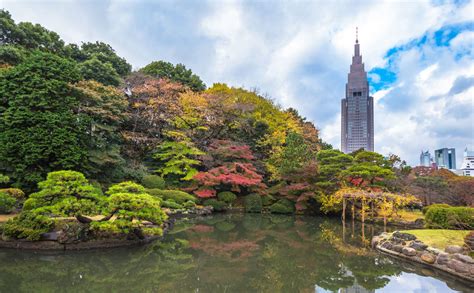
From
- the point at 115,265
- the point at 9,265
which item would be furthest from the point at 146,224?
the point at 9,265

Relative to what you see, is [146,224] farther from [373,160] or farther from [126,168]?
[373,160]

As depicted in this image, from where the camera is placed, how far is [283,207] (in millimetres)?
14469

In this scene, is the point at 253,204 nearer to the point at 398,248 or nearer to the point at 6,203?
the point at 398,248

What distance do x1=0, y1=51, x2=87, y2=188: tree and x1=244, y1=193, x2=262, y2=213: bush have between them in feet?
26.2

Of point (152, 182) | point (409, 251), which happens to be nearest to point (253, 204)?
point (152, 182)

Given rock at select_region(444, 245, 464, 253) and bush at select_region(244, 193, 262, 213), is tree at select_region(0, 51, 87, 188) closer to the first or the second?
bush at select_region(244, 193, 262, 213)

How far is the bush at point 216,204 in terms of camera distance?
14195 millimetres

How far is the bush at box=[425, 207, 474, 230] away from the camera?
789 centimetres

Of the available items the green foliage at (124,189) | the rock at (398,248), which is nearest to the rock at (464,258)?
the rock at (398,248)

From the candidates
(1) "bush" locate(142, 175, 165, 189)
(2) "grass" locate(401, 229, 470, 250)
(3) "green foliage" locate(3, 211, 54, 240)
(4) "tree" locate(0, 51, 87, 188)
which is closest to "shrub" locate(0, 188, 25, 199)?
(4) "tree" locate(0, 51, 87, 188)

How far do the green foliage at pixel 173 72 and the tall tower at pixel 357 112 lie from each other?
77.8 feet

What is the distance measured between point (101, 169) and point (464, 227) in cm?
1359

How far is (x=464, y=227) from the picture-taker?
8055mm

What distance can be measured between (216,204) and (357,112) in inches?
1157
